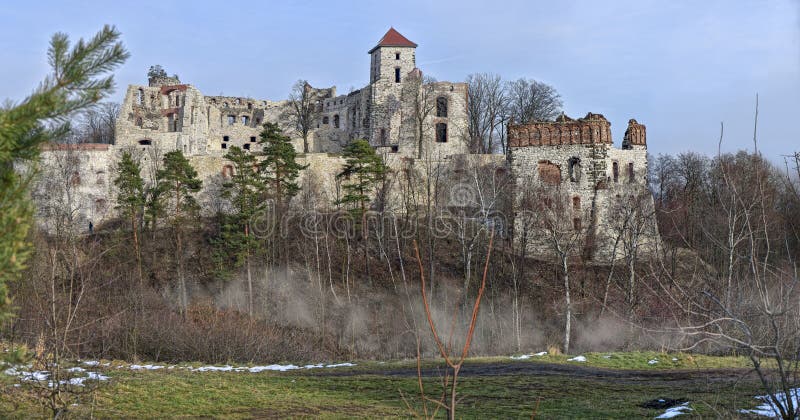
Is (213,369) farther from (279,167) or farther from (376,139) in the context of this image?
(376,139)

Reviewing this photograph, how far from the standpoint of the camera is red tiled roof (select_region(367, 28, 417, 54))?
162 feet

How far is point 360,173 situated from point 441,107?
1246cm

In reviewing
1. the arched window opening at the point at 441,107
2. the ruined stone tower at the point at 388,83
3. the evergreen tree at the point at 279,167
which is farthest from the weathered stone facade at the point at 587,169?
the ruined stone tower at the point at 388,83

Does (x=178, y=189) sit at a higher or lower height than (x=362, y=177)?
lower

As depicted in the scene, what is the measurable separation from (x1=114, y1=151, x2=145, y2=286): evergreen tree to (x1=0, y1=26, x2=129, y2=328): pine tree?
31.0 meters

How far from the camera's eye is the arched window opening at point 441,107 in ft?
156

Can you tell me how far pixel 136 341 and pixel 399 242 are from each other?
16507 mm

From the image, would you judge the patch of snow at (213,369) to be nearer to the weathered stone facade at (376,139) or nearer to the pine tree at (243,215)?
the pine tree at (243,215)

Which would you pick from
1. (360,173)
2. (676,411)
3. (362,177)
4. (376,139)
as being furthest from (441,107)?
(676,411)

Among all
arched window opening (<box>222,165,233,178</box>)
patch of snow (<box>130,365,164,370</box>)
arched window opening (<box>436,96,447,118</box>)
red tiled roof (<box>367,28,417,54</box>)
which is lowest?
patch of snow (<box>130,365,164,370</box>)

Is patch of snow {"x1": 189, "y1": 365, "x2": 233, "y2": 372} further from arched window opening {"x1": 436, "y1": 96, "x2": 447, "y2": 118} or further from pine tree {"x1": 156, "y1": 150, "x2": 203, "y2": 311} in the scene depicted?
arched window opening {"x1": 436, "y1": 96, "x2": 447, "y2": 118}

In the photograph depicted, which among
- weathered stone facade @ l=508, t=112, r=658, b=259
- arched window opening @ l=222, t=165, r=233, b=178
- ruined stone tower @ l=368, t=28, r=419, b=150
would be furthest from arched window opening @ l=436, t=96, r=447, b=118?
arched window opening @ l=222, t=165, r=233, b=178

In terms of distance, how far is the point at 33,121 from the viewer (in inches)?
179

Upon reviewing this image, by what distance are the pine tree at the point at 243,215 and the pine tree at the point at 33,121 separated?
28925mm
